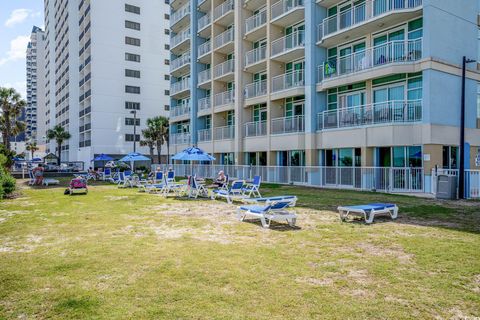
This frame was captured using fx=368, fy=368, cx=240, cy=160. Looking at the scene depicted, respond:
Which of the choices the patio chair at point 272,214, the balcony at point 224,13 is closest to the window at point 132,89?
the balcony at point 224,13

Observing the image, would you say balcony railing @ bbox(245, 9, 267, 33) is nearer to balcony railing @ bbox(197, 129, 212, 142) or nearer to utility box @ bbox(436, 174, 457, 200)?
balcony railing @ bbox(197, 129, 212, 142)

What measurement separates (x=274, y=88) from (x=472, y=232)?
71.8 feet

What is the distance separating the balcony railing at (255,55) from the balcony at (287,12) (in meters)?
2.69

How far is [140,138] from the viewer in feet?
219

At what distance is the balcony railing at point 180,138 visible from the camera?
42.5 metres

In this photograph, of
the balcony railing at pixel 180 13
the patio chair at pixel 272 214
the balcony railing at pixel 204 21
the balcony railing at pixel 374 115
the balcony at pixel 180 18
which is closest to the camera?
the patio chair at pixel 272 214

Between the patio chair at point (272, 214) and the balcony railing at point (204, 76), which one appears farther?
the balcony railing at point (204, 76)

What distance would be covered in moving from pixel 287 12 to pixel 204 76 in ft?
45.9

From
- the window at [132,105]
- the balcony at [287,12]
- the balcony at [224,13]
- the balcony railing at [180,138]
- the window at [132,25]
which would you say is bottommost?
the balcony railing at [180,138]

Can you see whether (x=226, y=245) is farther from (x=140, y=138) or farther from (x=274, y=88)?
(x=140, y=138)

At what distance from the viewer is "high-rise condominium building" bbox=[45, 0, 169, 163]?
6312 cm

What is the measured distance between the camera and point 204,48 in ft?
131

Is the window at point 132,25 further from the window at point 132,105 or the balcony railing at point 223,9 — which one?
the balcony railing at point 223,9

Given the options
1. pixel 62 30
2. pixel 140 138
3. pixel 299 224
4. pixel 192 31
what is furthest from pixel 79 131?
pixel 299 224
